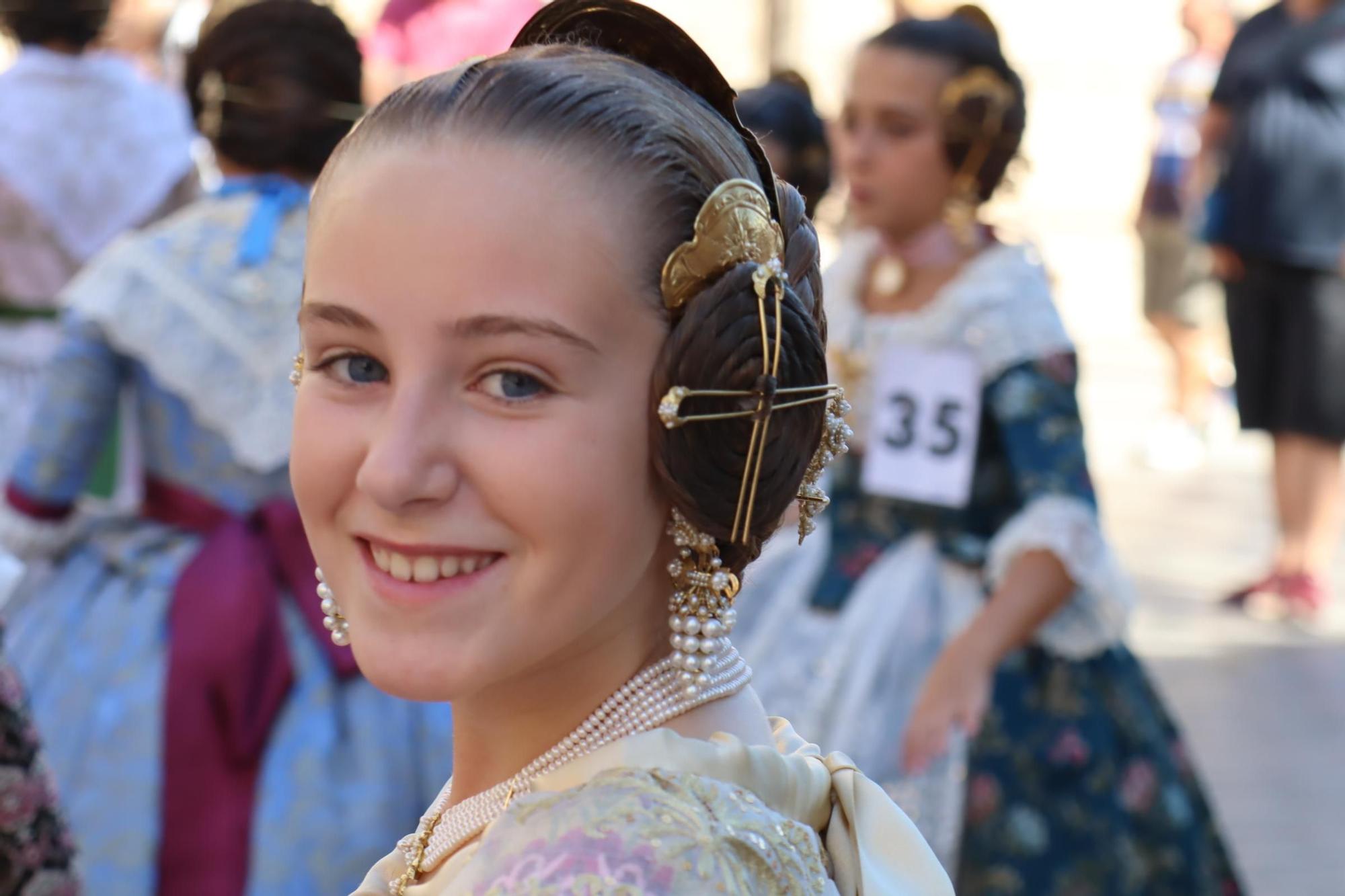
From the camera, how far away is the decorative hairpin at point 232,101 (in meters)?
3.37

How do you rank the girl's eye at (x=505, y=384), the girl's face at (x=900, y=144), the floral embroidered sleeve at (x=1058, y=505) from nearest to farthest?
the girl's eye at (x=505, y=384) → the floral embroidered sleeve at (x=1058, y=505) → the girl's face at (x=900, y=144)

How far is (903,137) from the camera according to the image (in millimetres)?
3545

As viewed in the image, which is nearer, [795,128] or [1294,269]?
[795,128]

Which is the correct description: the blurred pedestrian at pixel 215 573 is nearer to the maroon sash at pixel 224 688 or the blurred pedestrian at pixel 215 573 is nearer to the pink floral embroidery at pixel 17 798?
the maroon sash at pixel 224 688

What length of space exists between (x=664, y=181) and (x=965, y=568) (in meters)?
2.23

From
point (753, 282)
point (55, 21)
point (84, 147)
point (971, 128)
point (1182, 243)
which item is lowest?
point (1182, 243)

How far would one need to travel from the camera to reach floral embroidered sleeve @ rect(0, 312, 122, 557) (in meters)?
3.16

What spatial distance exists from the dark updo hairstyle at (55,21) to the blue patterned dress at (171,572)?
1604 mm

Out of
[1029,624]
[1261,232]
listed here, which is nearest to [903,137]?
[1029,624]

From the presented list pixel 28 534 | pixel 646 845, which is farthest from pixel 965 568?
pixel 646 845

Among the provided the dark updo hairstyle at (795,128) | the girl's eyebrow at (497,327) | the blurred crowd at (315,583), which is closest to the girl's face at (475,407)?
the girl's eyebrow at (497,327)

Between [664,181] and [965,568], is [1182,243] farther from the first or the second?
[664,181]

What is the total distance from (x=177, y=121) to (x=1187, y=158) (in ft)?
17.6

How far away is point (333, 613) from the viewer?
138cm
